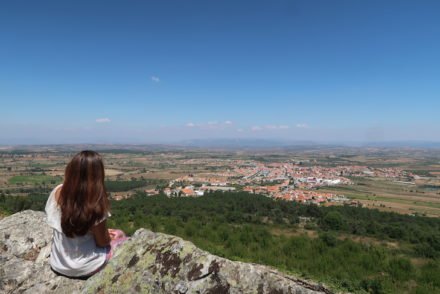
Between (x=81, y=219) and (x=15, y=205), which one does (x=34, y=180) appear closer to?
(x=15, y=205)

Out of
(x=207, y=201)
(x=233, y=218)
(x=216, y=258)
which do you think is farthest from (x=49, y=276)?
(x=207, y=201)

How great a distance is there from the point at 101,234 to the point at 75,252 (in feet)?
1.12

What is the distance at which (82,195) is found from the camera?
280 centimetres

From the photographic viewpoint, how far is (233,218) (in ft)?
79.6

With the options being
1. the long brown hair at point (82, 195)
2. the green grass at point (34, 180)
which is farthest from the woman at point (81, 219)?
the green grass at point (34, 180)

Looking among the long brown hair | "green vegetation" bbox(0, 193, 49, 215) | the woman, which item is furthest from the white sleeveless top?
"green vegetation" bbox(0, 193, 49, 215)

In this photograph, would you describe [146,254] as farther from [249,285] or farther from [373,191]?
[373,191]

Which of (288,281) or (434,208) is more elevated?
(288,281)

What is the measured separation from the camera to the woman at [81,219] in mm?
2799

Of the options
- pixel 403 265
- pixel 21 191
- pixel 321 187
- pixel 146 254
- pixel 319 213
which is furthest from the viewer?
pixel 321 187

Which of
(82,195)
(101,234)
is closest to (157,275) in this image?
(101,234)

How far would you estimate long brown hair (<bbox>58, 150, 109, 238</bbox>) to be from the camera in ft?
9.15

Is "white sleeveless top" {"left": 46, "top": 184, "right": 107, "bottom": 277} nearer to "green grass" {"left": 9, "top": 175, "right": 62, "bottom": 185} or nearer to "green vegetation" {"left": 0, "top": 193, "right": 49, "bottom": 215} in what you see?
"green vegetation" {"left": 0, "top": 193, "right": 49, "bottom": 215}

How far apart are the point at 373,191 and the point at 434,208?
752 inches
